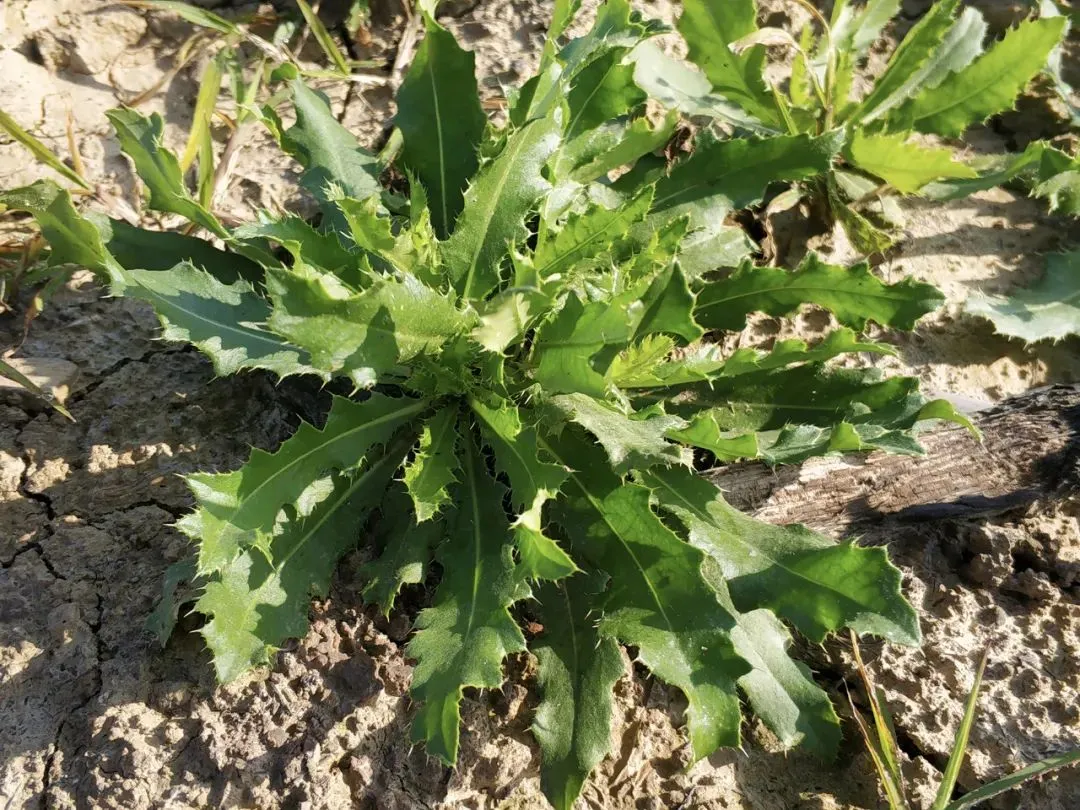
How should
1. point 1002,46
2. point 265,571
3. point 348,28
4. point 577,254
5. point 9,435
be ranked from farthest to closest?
point 348,28 → point 1002,46 → point 9,435 → point 577,254 → point 265,571

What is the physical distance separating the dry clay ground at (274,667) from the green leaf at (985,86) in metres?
0.79

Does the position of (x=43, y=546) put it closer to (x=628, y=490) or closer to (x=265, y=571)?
(x=265, y=571)

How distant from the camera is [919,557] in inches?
85.6

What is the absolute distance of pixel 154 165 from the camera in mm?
2033

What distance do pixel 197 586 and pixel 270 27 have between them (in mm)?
2082

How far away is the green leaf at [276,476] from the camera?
1654 millimetres

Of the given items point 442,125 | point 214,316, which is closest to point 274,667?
point 214,316

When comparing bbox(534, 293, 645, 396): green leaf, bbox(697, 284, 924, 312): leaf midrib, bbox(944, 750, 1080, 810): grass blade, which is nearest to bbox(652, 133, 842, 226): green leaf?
bbox(697, 284, 924, 312): leaf midrib

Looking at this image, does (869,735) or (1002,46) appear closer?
(869,735)

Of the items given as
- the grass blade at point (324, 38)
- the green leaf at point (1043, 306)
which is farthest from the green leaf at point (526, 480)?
the green leaf at point (1043, 306)

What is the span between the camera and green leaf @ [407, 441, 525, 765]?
1.62 metres

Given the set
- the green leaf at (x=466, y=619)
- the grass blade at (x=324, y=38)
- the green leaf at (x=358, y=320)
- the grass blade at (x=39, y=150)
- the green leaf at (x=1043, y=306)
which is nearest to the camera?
the green leaf at (x=358, y=320)

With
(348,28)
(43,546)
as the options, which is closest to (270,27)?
(348,28)

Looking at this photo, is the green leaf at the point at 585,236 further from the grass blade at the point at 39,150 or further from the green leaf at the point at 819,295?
the grass blade at the point at 39,150
